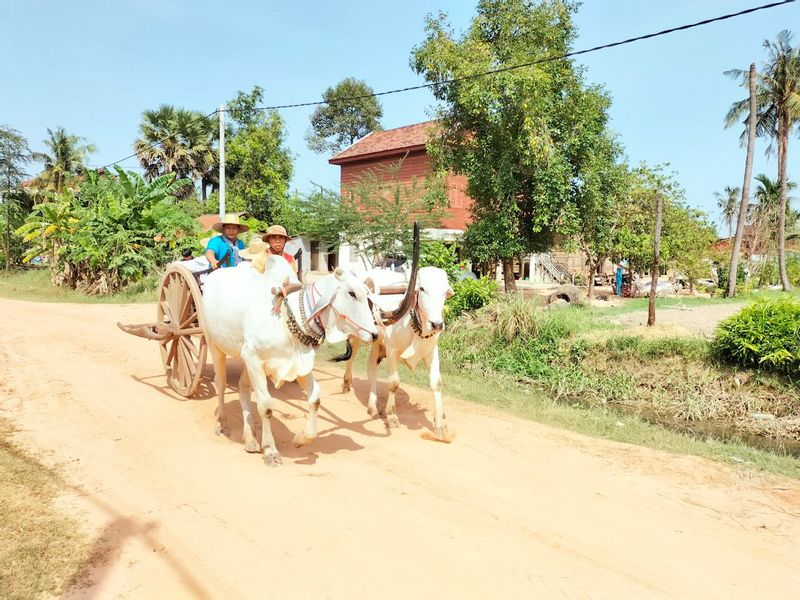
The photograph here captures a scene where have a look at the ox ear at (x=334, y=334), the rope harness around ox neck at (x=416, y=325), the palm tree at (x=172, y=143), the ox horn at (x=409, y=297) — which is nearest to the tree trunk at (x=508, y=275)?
the rope harness around ox neck at (x=416, y=325)

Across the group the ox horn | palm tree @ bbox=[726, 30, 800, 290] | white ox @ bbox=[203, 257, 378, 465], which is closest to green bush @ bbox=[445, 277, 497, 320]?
the ox horn

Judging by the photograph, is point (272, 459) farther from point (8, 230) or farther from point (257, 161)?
point (8, 230)

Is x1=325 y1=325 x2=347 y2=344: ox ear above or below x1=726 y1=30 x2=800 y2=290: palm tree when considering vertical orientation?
below

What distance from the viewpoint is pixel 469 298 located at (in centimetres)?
1288

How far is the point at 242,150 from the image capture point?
99.5ft

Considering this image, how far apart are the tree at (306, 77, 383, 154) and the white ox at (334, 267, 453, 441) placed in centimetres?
3995

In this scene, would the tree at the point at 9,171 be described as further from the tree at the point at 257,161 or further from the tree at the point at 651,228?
the tree at the point at 651,228

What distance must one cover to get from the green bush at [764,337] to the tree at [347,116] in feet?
127

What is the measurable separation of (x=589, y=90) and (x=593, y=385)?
9.12 metres

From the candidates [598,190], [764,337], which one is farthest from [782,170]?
[764,337]

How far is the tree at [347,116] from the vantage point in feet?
147

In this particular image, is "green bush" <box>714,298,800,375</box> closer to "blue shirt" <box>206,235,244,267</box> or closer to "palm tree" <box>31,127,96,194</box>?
"blue shirt" <box>206,235,244,267</box>

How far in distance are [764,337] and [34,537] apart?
9515mm

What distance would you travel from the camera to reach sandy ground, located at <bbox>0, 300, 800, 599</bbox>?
3.61 meters
